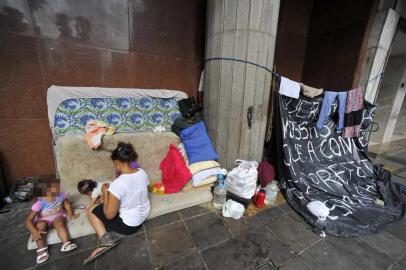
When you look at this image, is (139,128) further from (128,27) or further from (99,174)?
(128,27)

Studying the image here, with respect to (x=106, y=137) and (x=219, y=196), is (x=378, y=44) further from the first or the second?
(x=106, y=137)

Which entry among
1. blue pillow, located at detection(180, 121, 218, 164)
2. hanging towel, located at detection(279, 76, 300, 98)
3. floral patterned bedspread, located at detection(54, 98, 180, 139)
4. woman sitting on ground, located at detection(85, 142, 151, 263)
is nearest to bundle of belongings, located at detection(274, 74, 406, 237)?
hanging towel, located at detection(279, 76, 300, 98)

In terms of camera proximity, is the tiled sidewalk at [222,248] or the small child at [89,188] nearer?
the tiled sidewalk at [222,248]

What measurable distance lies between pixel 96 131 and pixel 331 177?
3993 mm

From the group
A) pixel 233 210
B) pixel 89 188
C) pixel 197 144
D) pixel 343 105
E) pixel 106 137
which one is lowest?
pixel 233 210

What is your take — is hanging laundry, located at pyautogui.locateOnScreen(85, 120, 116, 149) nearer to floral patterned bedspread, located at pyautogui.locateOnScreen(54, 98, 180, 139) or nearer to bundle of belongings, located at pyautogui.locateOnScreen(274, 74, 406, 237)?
floral patterned bedspread, located at pyautogui.locateOnScreen(54, 98, 180, 139)

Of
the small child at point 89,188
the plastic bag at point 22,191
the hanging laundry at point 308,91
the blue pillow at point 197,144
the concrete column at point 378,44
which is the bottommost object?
the plastic bag at point 22,191

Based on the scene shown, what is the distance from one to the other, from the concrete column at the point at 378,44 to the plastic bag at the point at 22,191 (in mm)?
6428

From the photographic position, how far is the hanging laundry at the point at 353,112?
312 cm

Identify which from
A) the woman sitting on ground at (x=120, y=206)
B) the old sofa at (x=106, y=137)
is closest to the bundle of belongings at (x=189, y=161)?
the old sofa at (x=106, y=137)

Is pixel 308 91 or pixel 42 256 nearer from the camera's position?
pixel 42 256

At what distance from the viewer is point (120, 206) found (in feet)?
6.20

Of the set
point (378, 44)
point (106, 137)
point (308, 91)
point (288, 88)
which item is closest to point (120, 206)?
point (106, 137)

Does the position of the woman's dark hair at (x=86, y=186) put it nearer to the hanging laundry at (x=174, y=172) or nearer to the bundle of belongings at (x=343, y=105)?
the hanging laundry at (x=174, y=172)
